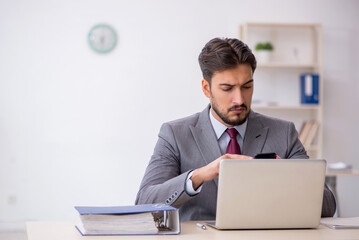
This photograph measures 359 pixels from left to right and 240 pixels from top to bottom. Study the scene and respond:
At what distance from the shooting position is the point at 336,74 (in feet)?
18.5

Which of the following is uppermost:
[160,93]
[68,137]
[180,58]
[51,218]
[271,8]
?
[271,8]

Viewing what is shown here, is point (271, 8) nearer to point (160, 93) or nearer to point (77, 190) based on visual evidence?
point (160, 93)

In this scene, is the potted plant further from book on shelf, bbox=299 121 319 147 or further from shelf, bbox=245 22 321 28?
book on shelf, bbox=299 121 319 147

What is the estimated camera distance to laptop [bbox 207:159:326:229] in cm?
164

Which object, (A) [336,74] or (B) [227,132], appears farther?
(A) [336,74]

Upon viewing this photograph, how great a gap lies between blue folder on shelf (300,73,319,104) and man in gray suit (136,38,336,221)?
315 cm

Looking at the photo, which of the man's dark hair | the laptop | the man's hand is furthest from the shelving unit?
the laptop

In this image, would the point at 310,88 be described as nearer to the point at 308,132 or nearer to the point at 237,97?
A: the point at 308,132

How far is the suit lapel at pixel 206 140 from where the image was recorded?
222 cm

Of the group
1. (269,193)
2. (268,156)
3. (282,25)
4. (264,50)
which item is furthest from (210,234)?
(282,25)

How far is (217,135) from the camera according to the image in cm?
228

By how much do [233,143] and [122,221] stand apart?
762 mm

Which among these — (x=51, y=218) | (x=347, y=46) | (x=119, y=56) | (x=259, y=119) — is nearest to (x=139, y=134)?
(x=119, y=56)

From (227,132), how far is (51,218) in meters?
3.46
